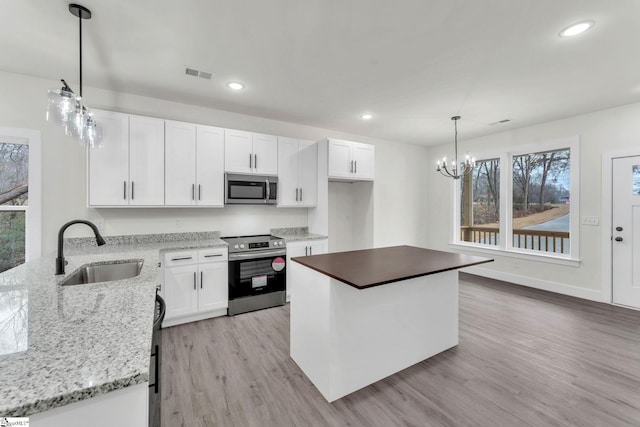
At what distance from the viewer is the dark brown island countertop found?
182 cm

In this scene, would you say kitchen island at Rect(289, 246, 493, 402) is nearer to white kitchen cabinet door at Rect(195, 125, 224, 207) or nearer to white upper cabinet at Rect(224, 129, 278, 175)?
white kitchen cabinet door at Rect(195, 125, 224, 207)

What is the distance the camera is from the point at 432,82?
2.95 m

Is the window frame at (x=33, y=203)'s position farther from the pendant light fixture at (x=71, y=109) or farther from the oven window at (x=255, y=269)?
the oven window at (x=255, y=269)

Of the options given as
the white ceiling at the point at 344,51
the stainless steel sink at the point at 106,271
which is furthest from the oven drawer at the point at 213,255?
the white ceiling at the point at 344,51

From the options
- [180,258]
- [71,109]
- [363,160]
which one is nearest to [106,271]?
[180,258]

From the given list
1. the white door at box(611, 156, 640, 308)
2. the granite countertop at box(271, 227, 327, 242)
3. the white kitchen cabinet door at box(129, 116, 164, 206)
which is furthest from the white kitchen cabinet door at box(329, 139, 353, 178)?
the white door at box(611, 156, 640, 308)

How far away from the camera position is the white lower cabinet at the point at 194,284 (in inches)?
120

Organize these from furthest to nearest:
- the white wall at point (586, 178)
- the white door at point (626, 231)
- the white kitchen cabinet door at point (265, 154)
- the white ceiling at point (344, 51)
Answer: the white kitchen cabinet door at point (265, 154) < the white wall at point (586, 178) < the white door at point (626, 231) < the white ceiling at point (344, 51)

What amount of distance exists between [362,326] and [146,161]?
9.79 ft

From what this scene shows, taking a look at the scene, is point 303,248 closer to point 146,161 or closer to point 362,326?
point 362,326

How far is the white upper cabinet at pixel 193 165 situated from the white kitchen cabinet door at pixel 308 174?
1.20 metres

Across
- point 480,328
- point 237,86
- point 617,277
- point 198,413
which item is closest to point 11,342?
point 198,413

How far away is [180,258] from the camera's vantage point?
10.2 ft

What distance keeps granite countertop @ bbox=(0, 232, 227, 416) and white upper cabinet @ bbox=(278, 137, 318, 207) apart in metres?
2.50
